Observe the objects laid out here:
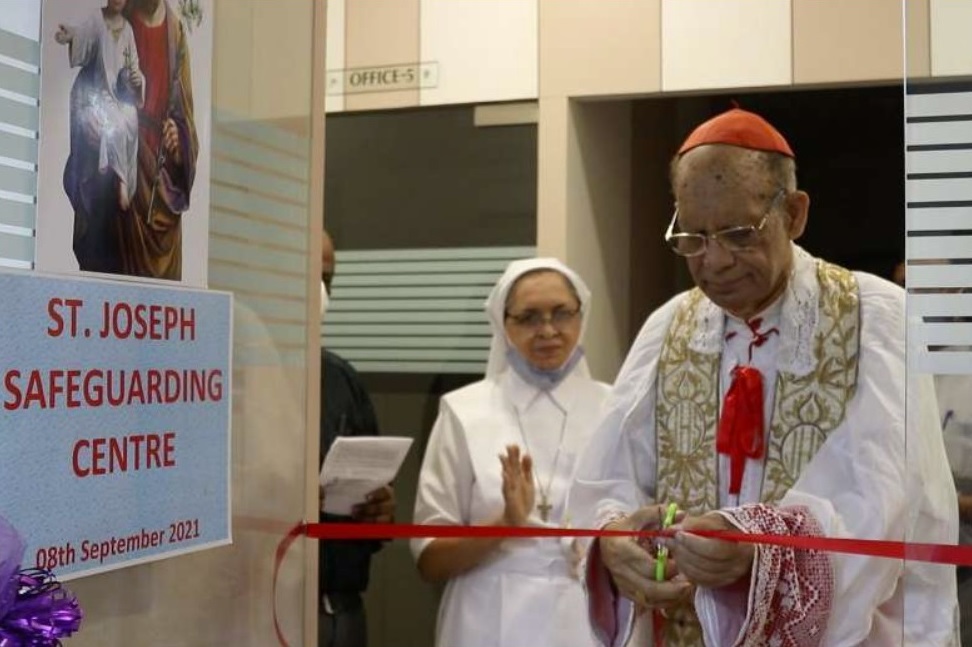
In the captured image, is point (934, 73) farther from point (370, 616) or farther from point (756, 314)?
point (370, 616)

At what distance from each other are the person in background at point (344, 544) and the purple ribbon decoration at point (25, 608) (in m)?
2.50

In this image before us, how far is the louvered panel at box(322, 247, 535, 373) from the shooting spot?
5508mm

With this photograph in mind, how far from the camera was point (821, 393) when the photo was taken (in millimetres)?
3100

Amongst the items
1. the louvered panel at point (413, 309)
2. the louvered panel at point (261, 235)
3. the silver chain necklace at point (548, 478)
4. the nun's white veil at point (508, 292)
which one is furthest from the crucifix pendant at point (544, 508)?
the louvered panel at point (413, 309)

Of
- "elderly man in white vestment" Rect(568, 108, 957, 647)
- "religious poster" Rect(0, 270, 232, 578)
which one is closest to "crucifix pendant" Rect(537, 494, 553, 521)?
"elderly man in white vestment" Rect(568, 108, 957, 647)

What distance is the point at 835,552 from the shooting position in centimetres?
287

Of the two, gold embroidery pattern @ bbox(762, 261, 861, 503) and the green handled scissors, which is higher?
gold embroidery pattern @ bbox(762, 261, 861, 503)

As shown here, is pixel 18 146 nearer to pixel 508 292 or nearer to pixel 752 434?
pixel 752 434

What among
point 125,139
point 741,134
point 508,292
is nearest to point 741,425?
point 741,134

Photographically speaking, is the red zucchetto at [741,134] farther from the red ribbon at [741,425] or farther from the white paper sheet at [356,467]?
the white paper sheet at [356,467]

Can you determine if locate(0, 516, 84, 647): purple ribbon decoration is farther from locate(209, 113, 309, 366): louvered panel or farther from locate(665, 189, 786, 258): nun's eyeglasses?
locate(665, 189, 786, 258): nun's eyeglasses

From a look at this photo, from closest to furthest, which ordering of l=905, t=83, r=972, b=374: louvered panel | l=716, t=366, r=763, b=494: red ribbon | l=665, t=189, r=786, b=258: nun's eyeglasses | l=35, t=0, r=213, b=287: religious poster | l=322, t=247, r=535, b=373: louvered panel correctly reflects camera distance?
l=35, t=0, r=213, b=287: religious poster
l=905, t=83, r=972, b=374: louvered panel
l=665, t=189, r=786, b=258: nun's eyeglasses
l=716, t=366, r=763, b=494: red ribbon
l=322, t=247, r=535, b=373: louvered panel

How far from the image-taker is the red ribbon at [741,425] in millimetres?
3162

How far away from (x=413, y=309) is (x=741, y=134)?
8.65ft
